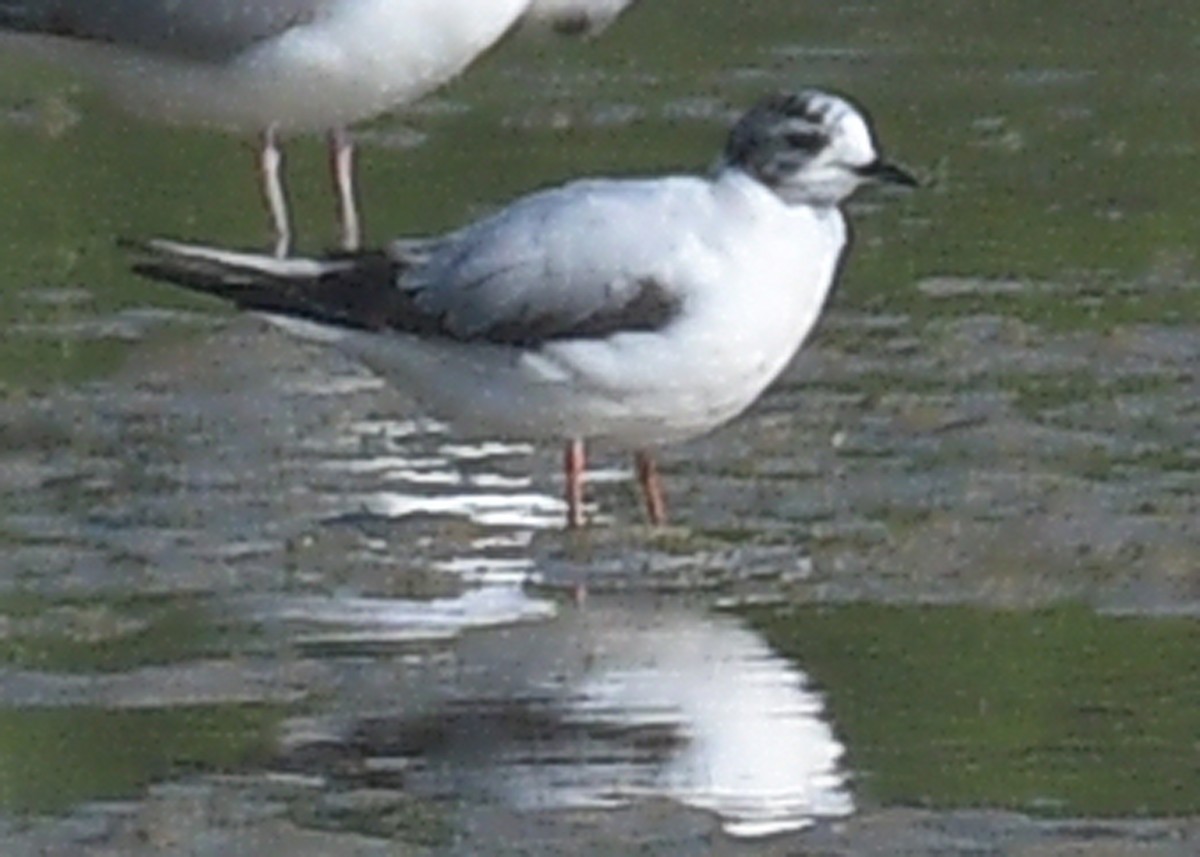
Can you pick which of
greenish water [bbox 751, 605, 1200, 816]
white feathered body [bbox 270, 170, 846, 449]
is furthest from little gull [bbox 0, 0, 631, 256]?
greenish water [bbox 751, 605, 1200, 816]

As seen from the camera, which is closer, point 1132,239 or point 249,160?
point 1132,239

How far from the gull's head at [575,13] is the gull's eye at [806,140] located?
13.6 feet

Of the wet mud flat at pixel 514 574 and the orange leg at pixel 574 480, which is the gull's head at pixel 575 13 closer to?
the wet mud flat at pixel 514 574

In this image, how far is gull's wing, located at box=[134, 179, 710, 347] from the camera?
8.90 metres

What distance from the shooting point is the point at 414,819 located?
6.94 meters

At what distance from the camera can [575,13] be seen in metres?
13.4

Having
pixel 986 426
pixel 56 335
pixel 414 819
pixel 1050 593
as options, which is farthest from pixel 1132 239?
pixel 414 819

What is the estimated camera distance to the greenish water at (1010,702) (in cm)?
708

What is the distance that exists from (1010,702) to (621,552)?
1448mm

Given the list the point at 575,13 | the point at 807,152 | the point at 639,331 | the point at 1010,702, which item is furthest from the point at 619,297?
the point at 575,13

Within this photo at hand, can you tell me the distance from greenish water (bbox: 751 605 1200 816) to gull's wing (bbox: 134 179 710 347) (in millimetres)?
858

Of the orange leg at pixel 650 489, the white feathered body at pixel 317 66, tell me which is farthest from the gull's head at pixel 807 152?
the white feathered body at pixel 317 66

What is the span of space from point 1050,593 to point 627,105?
594 cm

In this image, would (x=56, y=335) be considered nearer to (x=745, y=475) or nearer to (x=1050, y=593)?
(x=745, y=475)
